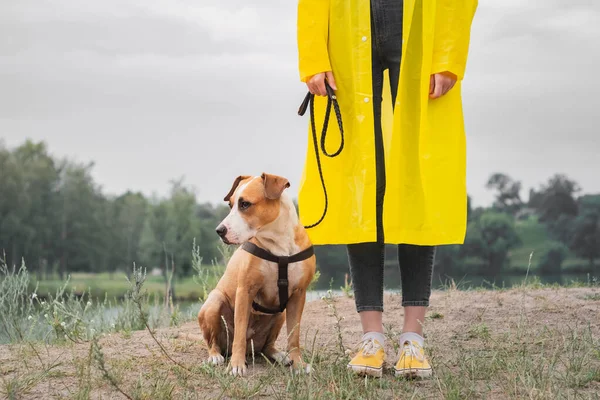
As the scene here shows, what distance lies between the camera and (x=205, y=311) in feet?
13.7

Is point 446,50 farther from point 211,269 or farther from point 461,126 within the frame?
point 211,269

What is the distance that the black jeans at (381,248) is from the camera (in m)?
3.63

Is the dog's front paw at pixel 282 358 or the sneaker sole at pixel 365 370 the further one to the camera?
the dog's front paw at pixel 282 358

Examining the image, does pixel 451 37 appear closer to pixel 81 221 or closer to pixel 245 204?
pixel 245 204

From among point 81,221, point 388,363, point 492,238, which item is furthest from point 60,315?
point 492,238

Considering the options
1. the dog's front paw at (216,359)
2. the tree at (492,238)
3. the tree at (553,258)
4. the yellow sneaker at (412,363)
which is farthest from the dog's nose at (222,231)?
the tree at (553,258)

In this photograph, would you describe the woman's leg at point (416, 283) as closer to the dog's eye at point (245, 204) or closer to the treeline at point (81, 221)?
the dog's eye at point (245, 204)

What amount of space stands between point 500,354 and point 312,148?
174 cm

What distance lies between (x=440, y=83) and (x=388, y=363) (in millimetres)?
1760

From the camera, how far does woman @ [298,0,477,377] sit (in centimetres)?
362

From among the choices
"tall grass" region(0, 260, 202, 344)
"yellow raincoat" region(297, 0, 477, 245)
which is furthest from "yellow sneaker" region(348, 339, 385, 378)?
"tall grass" region(0, 260, 202, 344)

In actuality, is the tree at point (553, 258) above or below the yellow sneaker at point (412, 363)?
below

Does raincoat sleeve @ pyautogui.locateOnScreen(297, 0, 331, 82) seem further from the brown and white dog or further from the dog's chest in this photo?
the dog's chest

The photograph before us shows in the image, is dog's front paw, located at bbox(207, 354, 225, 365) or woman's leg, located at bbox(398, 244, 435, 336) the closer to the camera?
woman's leg, located at bbox(398, 244, 435, 336)
